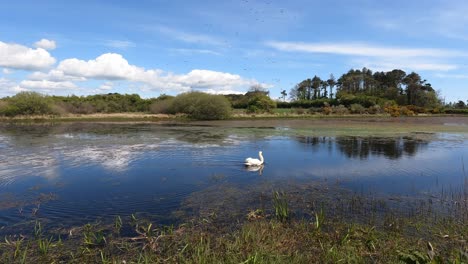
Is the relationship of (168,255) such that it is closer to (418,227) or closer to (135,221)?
(135,221)

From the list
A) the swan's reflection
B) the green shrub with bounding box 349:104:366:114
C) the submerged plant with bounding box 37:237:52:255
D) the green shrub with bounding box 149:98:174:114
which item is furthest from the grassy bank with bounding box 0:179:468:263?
the green shrub with bounding box 349:104:366:114

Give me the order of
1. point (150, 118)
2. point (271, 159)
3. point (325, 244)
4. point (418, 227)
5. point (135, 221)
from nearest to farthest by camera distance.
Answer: point (325, 244), point (418, 227), point (135, 221), point (271, 159), point (150, 118)

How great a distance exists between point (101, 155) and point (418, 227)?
47.2 feet

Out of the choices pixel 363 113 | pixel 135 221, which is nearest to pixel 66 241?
pixel 135 221

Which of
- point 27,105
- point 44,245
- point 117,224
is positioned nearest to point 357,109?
point 27,105

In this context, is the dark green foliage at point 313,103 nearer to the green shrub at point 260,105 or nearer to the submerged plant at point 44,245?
the green shrub at point 260,105

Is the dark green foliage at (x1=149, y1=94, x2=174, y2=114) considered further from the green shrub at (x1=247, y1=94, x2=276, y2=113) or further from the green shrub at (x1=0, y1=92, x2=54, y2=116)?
the green shrub at (x1=0, y1=92, x2=54, y2=116)

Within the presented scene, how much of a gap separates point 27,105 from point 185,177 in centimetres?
5133

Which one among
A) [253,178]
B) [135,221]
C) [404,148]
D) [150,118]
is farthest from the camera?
[150,118]

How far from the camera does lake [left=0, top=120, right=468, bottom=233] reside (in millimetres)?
8734

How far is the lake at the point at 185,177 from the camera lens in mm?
8734

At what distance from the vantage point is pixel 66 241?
6.46 metres

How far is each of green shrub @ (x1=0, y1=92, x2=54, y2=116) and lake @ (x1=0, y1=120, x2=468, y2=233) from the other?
3766cm

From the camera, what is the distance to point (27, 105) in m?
53.6
